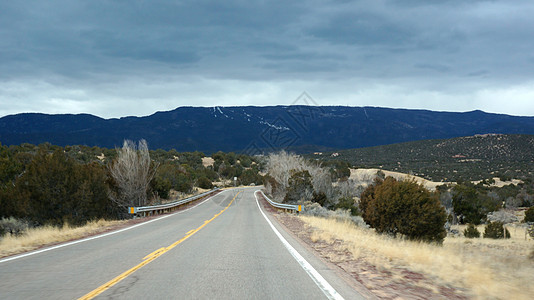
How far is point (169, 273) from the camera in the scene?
7.65 metres

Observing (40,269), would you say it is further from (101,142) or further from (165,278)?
(101,142)

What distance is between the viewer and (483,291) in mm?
6219

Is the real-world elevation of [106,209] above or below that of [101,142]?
below

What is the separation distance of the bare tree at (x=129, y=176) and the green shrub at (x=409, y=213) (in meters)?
18.4

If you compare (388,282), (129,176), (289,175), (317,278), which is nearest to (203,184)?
(289,175)

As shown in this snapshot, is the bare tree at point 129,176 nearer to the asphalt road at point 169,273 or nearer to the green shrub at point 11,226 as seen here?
the green shrub at point 11,226

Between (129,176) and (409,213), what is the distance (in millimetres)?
20664

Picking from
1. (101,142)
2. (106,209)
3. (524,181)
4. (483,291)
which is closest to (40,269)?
(483,291)

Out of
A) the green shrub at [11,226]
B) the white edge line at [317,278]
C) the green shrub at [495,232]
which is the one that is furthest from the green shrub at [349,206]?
the white edge line at [317,278]

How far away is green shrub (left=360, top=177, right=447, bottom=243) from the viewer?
65.9 feet

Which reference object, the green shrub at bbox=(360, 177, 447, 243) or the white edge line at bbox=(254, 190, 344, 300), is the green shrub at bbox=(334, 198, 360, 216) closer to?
the green shrub at bbox=(360, 177, 447, 243)

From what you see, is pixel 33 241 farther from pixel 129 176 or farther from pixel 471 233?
pixel 471 233

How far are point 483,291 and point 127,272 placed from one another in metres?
6.18

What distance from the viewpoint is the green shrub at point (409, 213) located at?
65.9ft
